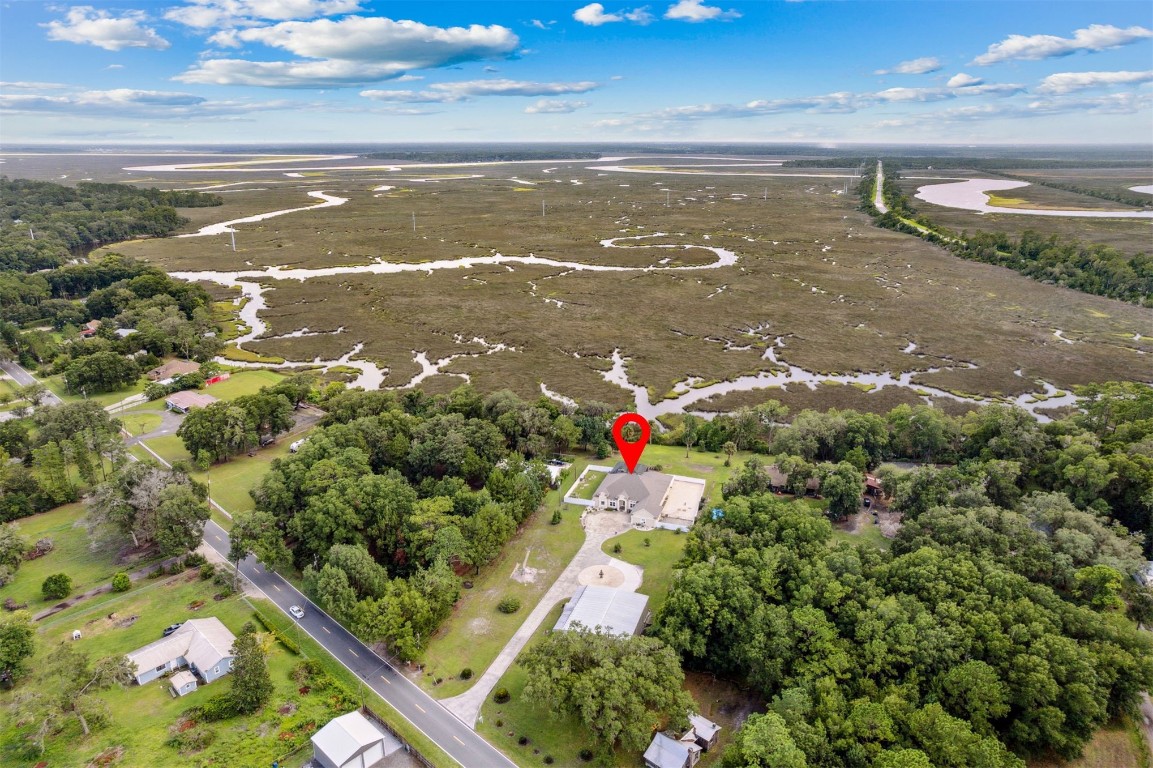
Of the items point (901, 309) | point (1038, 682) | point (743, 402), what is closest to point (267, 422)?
point (743, 402)

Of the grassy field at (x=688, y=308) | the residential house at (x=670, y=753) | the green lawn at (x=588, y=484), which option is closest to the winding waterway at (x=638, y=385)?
Answer: the grassy field at (x=688, y=308)

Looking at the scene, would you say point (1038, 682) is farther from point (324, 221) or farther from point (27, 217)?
point (27, 217)

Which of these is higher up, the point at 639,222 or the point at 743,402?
the point at 639,222

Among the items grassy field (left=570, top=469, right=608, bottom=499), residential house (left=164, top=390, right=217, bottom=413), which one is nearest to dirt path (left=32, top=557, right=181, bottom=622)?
residential house (left=164, top=390, right=217, bottom=413)

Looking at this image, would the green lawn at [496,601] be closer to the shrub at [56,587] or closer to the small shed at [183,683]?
the small shed at [183,683]

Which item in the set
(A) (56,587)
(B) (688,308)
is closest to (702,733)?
(A) (56,587)

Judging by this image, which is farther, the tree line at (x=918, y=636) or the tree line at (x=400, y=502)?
the tree line at (x=400, y=502)
